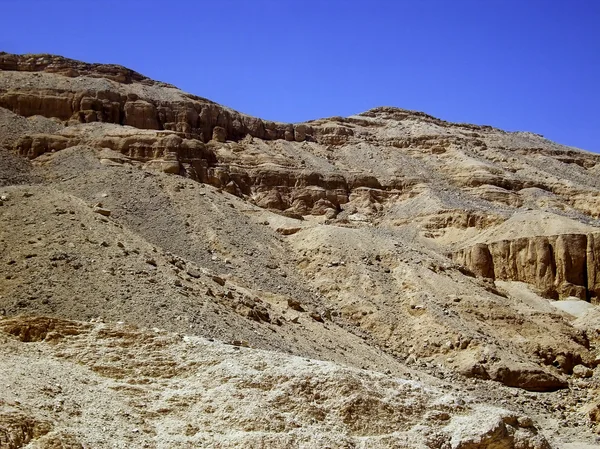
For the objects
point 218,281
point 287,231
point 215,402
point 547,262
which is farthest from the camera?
point 547,262

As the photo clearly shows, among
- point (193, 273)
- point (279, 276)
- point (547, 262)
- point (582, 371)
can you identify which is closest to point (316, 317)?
point (279, 276)

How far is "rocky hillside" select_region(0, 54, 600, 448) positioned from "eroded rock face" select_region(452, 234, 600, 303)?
0.11 meters

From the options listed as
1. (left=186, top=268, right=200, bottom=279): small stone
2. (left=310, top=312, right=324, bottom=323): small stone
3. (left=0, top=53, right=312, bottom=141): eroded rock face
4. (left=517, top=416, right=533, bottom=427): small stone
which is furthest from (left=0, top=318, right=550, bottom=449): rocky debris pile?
(left=0, top=53, right=312, bottom=141): eroded rock face

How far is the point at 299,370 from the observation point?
16031 millimetres

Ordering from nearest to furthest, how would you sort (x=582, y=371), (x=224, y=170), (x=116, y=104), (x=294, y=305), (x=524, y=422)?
(x=524, y=422) < (x=294, y=305) < (x=582, y=371) < (x=224, y=170) < (x=116, y=104)

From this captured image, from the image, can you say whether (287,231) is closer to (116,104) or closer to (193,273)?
(193,273)

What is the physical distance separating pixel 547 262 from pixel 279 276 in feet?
50.3

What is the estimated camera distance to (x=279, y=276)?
3409cm

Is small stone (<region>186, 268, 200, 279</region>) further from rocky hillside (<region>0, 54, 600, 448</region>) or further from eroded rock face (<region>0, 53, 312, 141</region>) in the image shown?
eroded rock face (<region>0, 53, 312, 141</region>)

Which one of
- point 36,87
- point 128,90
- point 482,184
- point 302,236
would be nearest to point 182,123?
point 128,90

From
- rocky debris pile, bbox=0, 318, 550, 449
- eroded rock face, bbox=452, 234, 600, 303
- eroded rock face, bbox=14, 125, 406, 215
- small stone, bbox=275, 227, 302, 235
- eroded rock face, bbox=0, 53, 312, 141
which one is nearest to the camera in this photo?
rocky debris pile, bbox=0, 318, 550, 449

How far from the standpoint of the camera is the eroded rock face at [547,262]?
1615 inches

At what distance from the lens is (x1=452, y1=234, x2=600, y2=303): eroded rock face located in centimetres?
4103

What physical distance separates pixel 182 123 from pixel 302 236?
55.1 feet
